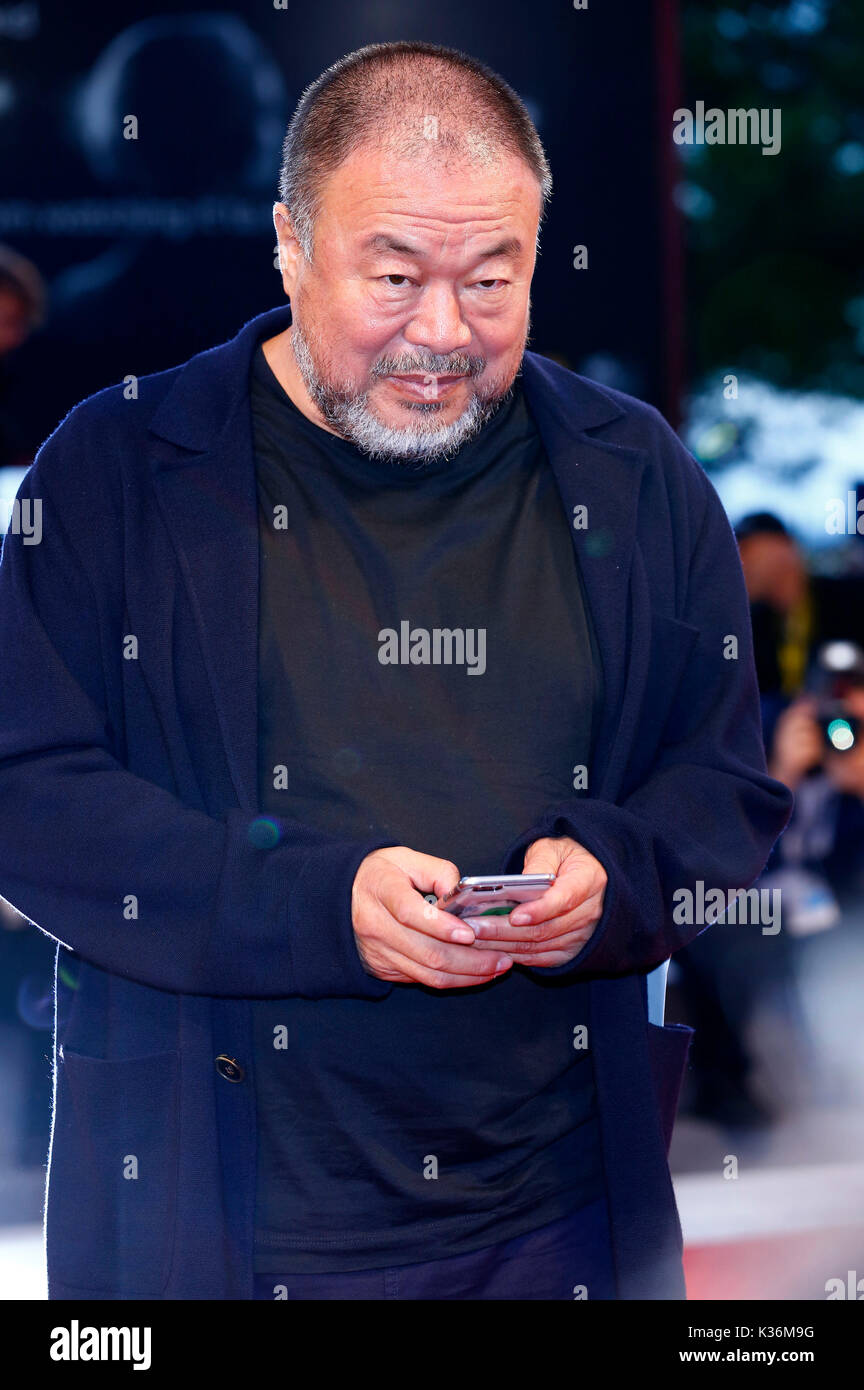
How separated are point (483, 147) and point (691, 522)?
20.9 inches

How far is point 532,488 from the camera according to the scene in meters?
1.93

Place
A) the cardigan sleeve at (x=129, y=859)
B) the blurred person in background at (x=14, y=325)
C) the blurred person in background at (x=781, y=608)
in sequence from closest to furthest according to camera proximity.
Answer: the cardigan sleeve at (x=129, y=859) → the blurred person in background at (x=14, y=325) → the blurred person in background at (x=781, y=608)

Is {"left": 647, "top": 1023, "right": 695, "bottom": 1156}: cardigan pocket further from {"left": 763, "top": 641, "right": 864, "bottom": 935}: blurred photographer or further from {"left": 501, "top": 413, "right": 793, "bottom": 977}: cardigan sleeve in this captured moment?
{"left": 763, "top": 641, "right": 864, "bottom": 935}: blurred photographer

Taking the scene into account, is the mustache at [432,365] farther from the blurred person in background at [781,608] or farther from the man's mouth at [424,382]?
the blurred person in background at [781,608]

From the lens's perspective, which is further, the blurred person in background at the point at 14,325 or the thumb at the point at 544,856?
the blurred person in background at the point at 14,325

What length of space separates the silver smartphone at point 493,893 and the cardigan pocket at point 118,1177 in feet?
1.27

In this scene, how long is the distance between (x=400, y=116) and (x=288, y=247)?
0.23 metres

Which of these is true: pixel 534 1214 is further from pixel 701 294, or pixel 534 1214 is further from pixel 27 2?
pixel 701 294

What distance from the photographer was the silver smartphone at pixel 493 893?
1526 mm

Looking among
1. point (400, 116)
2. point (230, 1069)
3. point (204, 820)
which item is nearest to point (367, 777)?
point (204, 820)

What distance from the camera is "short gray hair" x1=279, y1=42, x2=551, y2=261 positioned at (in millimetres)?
1748

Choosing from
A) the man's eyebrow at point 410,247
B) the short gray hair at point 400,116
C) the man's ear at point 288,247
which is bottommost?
the man's eyebrow at point 410,247

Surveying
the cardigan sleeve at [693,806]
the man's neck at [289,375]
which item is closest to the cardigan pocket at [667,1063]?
the cardigan sleeve at [693,806]

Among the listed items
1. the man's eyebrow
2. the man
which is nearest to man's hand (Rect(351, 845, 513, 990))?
the man
